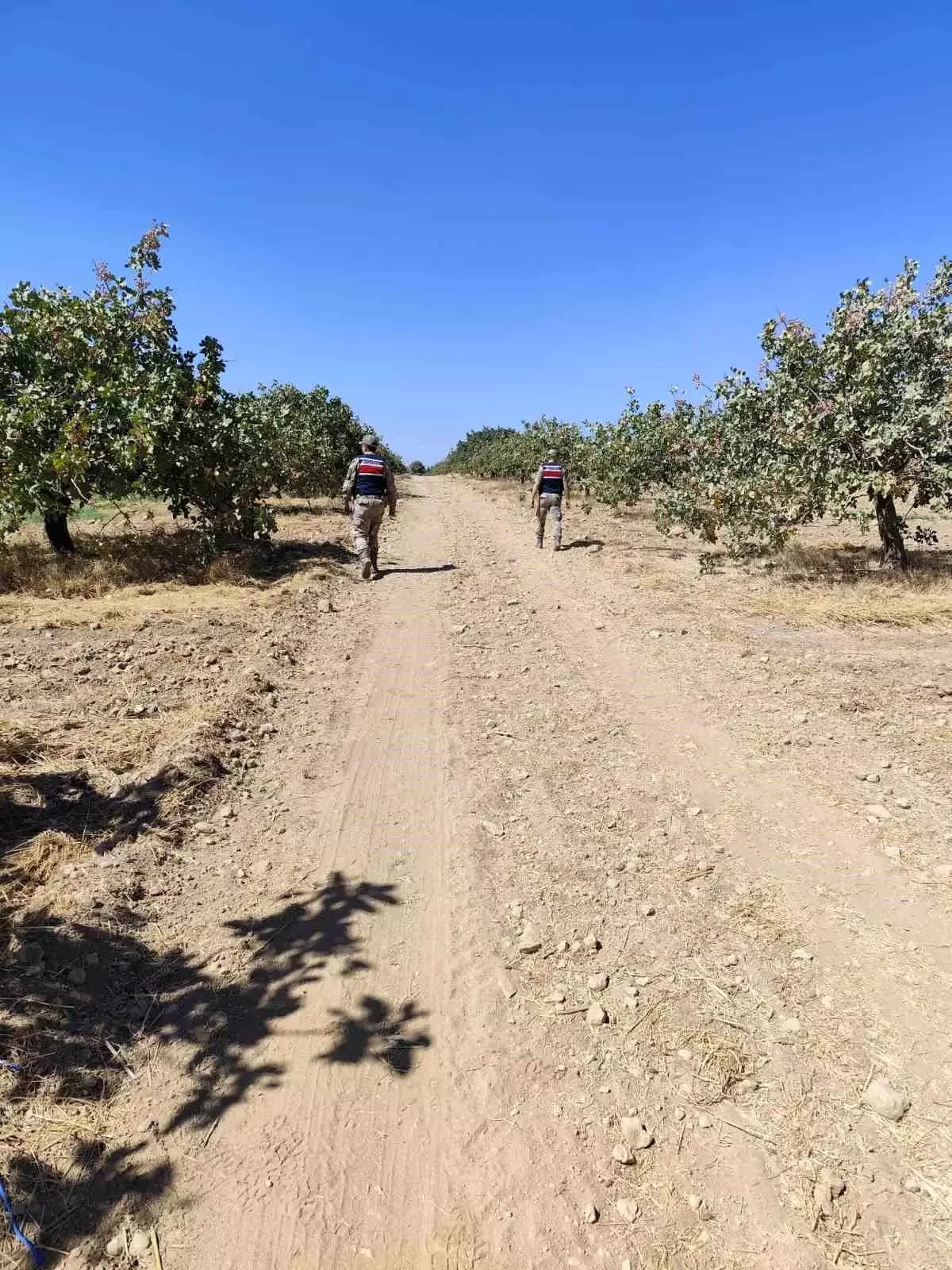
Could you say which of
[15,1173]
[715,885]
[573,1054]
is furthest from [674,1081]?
[15,1173]

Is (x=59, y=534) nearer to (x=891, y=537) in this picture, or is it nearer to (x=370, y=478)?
(x=370, y=478)

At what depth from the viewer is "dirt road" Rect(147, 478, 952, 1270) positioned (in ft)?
6.59

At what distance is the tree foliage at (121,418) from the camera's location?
9375 mm

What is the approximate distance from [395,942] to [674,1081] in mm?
1286

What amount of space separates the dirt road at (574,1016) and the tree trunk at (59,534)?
8667 mm

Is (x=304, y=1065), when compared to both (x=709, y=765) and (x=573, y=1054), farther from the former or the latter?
(x=709, y=765)

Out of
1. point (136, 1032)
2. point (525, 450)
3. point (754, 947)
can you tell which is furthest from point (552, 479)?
point (525, 450)

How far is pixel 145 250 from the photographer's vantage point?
10773mm

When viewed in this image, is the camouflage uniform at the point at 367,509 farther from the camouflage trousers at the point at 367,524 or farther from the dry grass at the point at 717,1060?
the dry grass at the point at 717,1060

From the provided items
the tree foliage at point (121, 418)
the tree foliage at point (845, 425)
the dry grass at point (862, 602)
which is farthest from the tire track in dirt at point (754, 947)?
the tree foliage at point (121, 418)

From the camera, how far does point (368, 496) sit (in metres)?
10.5

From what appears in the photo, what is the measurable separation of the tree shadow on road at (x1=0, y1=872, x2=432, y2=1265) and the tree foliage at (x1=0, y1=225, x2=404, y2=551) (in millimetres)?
7920

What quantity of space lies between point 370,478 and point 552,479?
4244 mm

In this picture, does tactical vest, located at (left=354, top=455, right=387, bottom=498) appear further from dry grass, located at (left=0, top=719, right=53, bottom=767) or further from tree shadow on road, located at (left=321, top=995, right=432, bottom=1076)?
tree shadow on road, located at (left=321, top=995, right=432, bottom=1076)
